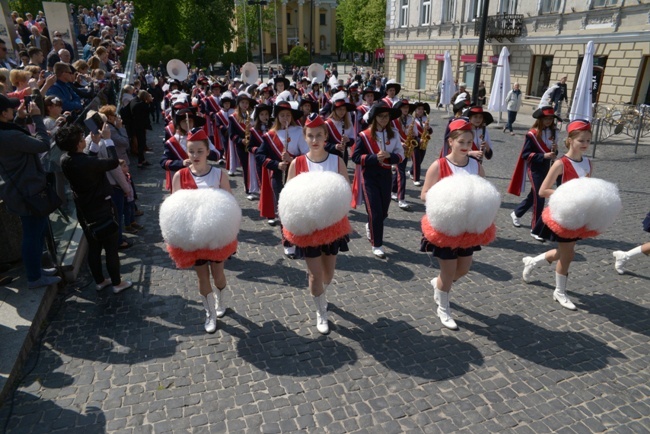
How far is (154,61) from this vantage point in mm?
43750

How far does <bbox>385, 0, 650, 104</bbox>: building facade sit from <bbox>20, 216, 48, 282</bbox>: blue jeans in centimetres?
1815

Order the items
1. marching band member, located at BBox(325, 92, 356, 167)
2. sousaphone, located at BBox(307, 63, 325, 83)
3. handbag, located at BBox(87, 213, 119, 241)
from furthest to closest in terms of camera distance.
A: 1. sousaphone, located at BBox(307, 63, 325, 83)
2. marching band member, located at BBox(325, 92, 356, 167)
3. handbag, located at BBox(87, 213, 119, 241)

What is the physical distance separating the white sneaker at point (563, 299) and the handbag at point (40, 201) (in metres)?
5.80

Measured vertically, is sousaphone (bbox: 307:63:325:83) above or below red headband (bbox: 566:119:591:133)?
above

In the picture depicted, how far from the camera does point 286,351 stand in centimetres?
432

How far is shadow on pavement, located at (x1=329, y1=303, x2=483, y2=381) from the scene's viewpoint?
4047mm

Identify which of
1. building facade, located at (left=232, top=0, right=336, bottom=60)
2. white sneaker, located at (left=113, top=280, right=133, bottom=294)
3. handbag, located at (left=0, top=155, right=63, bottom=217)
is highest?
building facade, located at (left=232, top=0, right=336, bottom=60)

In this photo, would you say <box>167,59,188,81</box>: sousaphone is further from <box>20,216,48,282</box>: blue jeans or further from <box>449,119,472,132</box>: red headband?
<box>449,119,472,132</box>: red headband

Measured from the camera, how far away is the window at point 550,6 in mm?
21906

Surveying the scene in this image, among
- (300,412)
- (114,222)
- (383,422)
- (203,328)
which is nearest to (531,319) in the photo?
(383,422)

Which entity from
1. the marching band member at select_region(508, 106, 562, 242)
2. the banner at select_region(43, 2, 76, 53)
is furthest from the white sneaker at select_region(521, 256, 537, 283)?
the banner at select_region(43, 2, 76, 53)

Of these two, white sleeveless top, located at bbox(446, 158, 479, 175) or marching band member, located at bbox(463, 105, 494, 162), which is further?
marching band member, located at bbox(463, 105, 494, 162)

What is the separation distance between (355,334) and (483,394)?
1361 mm

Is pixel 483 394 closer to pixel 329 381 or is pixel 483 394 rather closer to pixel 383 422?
pixel 383 422
